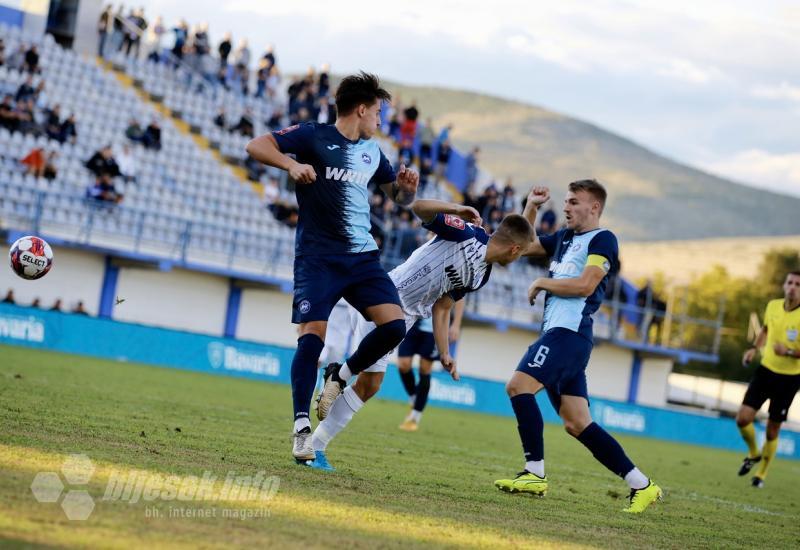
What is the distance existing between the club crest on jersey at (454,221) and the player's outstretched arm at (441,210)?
9.3 inches

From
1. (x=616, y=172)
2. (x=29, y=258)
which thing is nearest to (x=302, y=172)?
(x=29, y=258)

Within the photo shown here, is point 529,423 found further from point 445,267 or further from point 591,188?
point 591,188

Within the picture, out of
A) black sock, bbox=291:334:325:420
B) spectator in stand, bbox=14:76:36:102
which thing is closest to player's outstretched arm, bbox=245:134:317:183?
black sock, bbox=291:334:325:420

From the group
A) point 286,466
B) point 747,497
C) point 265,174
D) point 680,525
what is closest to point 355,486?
point 286,466

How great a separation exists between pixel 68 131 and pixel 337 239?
21.2 meters

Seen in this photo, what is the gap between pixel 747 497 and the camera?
38.6 ft

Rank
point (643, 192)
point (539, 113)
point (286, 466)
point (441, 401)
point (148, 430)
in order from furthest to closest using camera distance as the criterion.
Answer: point (539, 113), point (643, 192), point (441, 401), point (148, 430), point (286, 466)

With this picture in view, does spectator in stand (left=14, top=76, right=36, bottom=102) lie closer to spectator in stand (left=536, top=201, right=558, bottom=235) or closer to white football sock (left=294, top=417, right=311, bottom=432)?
spectator in stand (left=536, top=201, right=558, bottom=235)

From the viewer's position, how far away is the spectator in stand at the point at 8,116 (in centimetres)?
2627

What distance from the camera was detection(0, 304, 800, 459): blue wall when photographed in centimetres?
2127

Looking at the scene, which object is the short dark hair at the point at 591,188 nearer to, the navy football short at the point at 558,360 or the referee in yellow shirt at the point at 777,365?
the navy football short at the point at 558,360

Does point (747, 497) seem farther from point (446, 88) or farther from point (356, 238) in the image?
point (446, 88)

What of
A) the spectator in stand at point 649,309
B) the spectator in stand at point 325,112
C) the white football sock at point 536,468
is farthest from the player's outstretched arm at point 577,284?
the spectator in stand at point 649,309

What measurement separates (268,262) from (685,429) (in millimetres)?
11571
